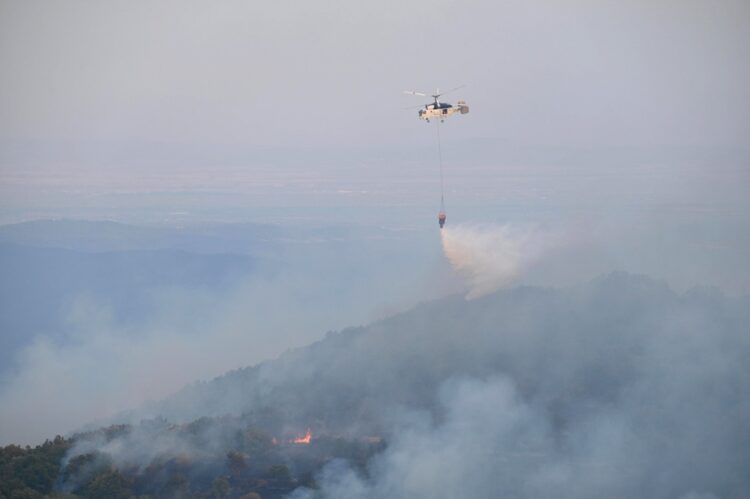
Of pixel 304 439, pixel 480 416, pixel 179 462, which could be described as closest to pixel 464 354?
pixel 480 416

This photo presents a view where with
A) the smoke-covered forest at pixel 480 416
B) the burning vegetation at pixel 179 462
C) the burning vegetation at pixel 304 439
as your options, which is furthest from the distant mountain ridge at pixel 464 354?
the burning vegetation at pixel 179 462

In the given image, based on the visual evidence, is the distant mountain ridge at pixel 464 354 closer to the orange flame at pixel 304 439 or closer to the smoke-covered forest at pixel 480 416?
the smoke-covered forest at pixel 480 416

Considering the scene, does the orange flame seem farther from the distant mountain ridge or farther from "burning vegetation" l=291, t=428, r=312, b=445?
the distant mountain ridge

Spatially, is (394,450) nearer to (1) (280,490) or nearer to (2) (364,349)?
(1) (280,490)

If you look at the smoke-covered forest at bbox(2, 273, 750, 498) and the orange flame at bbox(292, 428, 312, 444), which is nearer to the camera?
the smoke-covered forest at bbox(2, 273, 750, 498)

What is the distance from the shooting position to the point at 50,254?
534 ft


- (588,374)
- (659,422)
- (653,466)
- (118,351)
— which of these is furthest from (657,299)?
(118,351)

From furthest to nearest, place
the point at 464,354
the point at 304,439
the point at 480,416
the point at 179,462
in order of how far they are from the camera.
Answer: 1. the point at 464,354
2. the point at 480,416
3. the point at 304,439
4. the point at 179,462

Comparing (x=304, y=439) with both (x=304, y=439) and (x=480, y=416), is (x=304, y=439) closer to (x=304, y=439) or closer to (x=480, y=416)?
(x=304, y=439)

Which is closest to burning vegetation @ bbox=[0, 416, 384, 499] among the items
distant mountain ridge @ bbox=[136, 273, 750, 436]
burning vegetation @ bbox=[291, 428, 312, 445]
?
burning vegetation @ bbox=[291, 428, 312, 445]

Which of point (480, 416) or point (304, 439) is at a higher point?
point (480, 416)

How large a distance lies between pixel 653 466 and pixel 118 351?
90.5 meters

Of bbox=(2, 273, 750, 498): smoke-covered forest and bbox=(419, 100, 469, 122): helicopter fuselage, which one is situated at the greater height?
bbox=(419, 100, 469, 122): helicopter fuselage

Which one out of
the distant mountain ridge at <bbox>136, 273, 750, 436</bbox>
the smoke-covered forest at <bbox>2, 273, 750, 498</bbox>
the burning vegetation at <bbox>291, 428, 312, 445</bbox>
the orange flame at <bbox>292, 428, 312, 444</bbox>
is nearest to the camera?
the smoke-covered forest at <bbox>2, 273, 750, 498</bbox>
